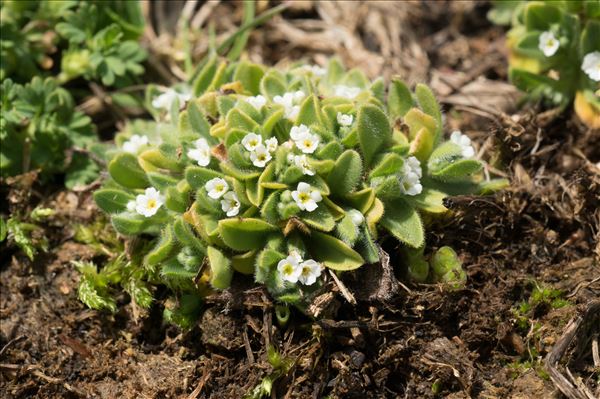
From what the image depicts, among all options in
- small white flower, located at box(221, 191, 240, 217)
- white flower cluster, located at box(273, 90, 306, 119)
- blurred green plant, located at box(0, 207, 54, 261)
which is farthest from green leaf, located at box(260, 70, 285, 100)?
blurred green plant, located at box(0, 207, 54, 261)

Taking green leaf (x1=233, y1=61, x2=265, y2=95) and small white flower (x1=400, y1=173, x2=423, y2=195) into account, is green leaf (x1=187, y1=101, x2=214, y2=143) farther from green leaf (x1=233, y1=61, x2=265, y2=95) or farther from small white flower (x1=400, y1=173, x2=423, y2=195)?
small white flower (x1=400, y1=173, x2=423, y2=195)

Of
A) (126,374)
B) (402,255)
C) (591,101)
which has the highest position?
(591,101)

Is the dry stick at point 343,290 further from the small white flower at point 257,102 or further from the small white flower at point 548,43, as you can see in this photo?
the small white flower at point 548,43

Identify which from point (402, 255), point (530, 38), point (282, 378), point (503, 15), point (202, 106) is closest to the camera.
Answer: point (282, 378)

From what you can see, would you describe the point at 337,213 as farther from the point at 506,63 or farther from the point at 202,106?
the point at 506,63

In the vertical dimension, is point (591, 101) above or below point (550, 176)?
above

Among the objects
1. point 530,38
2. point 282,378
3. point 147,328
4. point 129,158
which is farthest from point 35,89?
point 530,38
